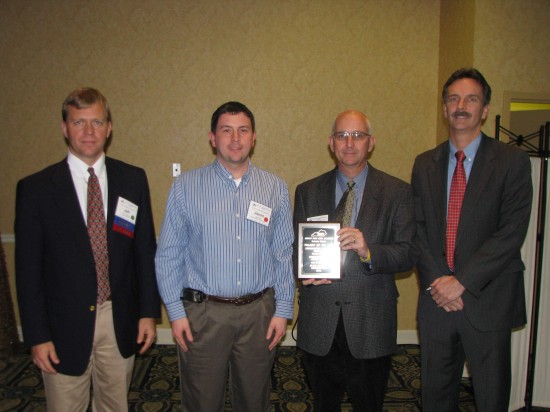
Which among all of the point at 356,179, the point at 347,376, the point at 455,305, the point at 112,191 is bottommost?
the point at 347,376

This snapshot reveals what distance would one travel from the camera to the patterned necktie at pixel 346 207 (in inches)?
84.7

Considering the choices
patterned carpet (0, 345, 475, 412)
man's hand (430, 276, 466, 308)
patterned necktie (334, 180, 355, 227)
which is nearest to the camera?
man's hand (430, 276, 466, 308)

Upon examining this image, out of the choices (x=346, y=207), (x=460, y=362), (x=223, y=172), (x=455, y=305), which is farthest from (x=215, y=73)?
(x=460, y=362)

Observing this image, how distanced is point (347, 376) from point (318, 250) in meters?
0.71

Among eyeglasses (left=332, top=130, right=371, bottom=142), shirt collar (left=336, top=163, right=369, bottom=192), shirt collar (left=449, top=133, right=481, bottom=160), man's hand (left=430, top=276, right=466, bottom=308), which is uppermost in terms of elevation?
eyeglasses (left=332, top=130, right=371, bottom=142)

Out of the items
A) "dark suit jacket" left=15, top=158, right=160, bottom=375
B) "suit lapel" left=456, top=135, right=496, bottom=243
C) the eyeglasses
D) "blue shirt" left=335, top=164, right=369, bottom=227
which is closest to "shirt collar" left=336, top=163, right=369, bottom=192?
"blue shirt" left=335, top=164, right=369, bottom=227

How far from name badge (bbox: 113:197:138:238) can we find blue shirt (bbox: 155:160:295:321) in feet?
0.51

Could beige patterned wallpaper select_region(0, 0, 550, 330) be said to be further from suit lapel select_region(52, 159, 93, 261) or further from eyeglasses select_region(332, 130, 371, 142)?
suit lapel select_region(52, 159, 93, 261)

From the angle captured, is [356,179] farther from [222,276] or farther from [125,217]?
[125,217]

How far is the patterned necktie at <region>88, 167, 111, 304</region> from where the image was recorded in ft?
6.19

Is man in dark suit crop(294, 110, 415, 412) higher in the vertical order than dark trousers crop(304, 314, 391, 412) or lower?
higher

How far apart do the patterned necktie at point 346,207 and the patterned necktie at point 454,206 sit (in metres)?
0.53

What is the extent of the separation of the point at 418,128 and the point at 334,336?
2.83 m

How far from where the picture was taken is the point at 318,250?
81.2 inches
